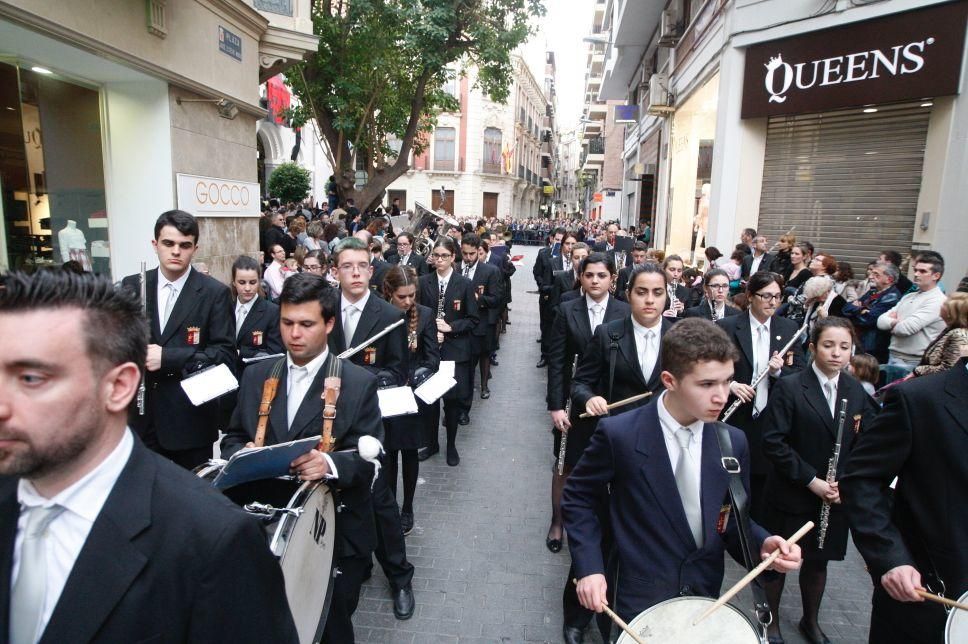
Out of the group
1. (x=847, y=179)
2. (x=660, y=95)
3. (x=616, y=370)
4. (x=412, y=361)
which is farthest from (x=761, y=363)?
(x=660, y=95)

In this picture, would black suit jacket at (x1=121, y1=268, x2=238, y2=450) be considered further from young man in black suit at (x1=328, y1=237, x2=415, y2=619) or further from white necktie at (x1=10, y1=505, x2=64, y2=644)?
white necktie at (x1=10, y1=505, x2=64, y2=644)

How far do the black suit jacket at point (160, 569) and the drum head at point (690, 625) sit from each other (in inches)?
49.9

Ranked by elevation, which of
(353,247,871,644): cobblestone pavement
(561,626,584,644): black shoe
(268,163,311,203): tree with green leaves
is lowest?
(353,247,871,644): cobblestone pavement

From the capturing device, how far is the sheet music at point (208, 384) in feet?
11.0

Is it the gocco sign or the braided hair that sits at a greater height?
the gocco sign

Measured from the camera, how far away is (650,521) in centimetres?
252

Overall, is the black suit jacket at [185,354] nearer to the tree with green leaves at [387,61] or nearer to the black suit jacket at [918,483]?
the black suit jacket at [918,483]

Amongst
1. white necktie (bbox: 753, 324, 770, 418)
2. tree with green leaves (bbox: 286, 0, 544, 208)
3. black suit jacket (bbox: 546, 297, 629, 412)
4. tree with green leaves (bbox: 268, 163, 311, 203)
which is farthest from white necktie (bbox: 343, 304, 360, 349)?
tree with green leaves (bbox: 268, 163, 311, 203)

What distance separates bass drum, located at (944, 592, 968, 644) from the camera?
2113 mm

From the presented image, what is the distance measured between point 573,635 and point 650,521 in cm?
158

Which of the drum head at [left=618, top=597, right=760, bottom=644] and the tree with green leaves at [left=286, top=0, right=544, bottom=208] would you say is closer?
the drum head at [left=618, top=597, right=760, bottom=644]

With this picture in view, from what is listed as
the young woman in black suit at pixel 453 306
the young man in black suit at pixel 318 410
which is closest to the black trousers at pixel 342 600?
the young man in black suit at pixel 318 410

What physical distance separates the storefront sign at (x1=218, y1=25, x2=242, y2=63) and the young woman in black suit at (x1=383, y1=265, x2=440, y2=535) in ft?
18.1

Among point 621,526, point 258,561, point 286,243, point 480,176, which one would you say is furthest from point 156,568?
point 480,176
